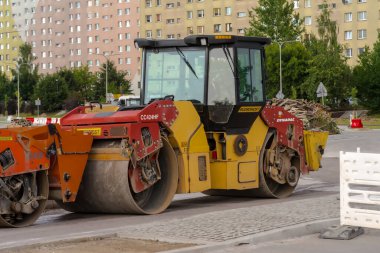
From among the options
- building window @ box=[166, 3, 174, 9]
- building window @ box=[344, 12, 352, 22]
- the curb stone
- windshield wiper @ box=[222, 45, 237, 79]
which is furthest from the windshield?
building window @ box=[166, 3, 174, 9]

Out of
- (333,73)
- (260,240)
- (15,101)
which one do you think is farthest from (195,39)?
(15,101)

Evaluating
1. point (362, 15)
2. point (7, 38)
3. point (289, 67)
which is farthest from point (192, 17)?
point (7, 38)

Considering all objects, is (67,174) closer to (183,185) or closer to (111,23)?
(183,185)

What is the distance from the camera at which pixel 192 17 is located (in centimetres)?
12400

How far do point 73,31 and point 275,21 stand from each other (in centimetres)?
7532

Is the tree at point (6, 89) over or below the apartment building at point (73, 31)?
below

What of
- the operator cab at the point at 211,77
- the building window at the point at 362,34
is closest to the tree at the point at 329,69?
the building window at the point at 362,34

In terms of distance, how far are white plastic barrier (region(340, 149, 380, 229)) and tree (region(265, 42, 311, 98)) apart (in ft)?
246

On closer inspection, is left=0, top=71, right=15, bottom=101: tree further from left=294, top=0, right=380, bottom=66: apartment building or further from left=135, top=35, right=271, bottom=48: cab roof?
left=135, top=35, right=271, bottom=48: cab roof

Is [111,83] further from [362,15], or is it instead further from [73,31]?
[73,31]

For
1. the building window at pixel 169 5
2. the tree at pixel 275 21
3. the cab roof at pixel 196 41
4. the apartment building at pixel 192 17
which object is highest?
the building window at pixel 169 5

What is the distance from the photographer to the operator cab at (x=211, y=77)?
1421 centimetres

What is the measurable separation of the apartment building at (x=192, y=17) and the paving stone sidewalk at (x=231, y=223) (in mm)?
106154

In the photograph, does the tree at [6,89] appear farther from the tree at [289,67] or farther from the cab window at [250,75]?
the cab window at [250,75]
